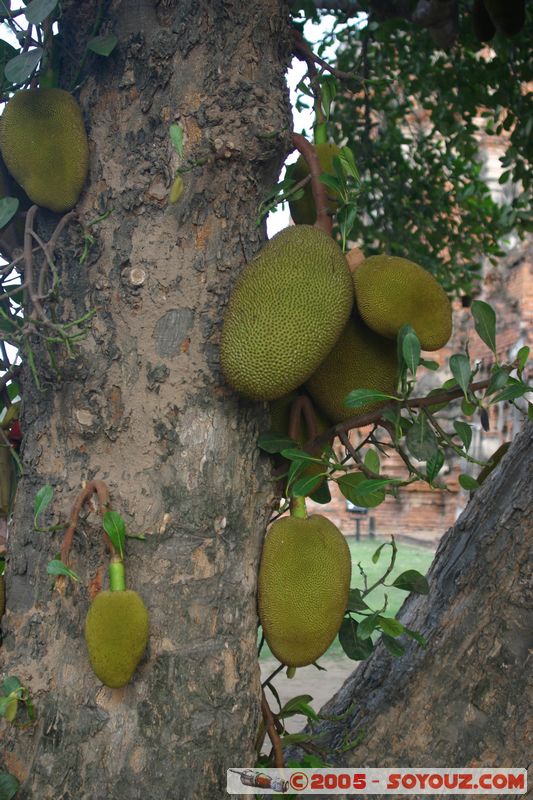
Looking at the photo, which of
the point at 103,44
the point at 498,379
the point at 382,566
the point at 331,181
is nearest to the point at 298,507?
the point at 498,379

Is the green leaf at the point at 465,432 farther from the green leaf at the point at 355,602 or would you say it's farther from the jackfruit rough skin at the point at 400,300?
the green leaf at the point at 355,602

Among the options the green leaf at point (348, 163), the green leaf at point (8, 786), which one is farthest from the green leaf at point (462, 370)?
the green leaf at point (8, 786)

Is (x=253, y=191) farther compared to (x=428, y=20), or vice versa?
(x=428, y=20)

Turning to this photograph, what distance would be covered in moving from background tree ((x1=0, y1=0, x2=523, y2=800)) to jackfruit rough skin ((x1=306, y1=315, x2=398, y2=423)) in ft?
0.39

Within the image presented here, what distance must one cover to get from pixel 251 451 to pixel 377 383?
0.18 meters

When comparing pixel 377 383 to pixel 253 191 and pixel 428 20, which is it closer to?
pixel 253 191

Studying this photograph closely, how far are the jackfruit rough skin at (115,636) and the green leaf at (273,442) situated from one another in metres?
0.21

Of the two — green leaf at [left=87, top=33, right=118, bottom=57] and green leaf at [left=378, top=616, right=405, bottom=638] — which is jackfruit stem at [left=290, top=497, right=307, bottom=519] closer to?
green leaf at [left=378, top=616, right=405, bottom=638]

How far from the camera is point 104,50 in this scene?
802 millimetres

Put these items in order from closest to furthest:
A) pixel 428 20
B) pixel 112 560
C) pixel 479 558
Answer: pixel 112 560 < pixel 479 558 < pixel 428 20

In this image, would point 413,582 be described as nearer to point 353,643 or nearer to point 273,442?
point 353,643

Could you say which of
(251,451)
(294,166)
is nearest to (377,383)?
(251,451)

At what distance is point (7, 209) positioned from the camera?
815mm

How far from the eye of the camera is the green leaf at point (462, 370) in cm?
84
